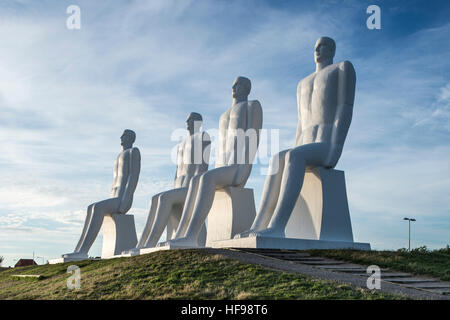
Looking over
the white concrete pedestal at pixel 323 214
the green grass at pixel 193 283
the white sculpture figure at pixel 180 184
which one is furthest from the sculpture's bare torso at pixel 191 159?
the green grass at pixel 193 283

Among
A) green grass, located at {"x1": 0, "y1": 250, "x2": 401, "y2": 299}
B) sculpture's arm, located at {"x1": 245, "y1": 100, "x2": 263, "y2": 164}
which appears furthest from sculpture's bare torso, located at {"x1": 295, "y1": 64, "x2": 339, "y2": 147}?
green grass, located at {"x1": 0, "y1": 250, "x2": 401, "y2": 299}

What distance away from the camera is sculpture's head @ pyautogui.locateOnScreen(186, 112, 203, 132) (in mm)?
16891

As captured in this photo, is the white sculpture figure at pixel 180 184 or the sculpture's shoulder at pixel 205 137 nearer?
the white sculpture figure at pixel 180 184

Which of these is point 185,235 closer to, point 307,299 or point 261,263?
point 261,263

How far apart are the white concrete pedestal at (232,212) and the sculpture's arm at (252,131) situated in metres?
0.89

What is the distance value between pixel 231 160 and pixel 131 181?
5.71 meters

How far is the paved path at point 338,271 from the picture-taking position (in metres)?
7.62

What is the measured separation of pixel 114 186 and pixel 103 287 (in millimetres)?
10675

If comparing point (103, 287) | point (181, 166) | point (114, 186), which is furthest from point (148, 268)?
point (114, 186)

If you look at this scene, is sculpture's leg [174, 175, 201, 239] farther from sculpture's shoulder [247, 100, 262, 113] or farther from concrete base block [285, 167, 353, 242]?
concrete base block [285, 167, 353, 242]

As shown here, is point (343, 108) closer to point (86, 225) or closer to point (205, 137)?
point (205, 137)

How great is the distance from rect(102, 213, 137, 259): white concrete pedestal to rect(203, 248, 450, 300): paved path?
8644 mm

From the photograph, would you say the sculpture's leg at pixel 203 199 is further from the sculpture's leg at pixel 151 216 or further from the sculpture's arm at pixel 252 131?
the sculpture's leg at pixel 151 216

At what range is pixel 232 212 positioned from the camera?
13648mm
